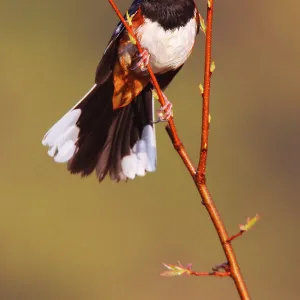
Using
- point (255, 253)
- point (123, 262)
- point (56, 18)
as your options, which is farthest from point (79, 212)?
point (56, 18)

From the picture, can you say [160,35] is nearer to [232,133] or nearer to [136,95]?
[136,95]

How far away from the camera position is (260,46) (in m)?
9.73

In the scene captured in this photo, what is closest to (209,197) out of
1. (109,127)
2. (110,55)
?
(110,55)

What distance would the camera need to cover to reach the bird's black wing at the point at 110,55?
370 cm

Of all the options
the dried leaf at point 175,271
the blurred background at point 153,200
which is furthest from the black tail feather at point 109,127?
the blurred background at point 153,200

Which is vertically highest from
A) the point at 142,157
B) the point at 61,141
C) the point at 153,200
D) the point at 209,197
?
the point at 153,200

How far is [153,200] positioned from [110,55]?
392 centimetres

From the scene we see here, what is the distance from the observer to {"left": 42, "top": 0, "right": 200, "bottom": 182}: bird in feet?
12.1

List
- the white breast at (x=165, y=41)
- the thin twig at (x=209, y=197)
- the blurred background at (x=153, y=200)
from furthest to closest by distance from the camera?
the blurred background at (x=153, y=200) → the white breast at (x=165, y=41) → the thin twig at (x=209, y=197)

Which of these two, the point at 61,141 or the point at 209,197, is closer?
the point at 209,197

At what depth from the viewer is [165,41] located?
3.69 m

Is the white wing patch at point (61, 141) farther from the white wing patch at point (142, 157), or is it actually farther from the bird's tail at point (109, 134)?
the white wing patch at point (142, 157)

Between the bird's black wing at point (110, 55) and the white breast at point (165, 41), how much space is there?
0.30 ft

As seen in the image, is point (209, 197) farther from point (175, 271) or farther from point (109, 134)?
point (109, 134)
